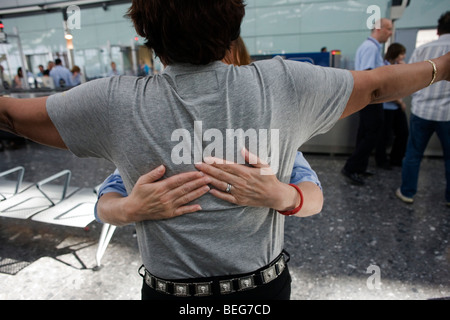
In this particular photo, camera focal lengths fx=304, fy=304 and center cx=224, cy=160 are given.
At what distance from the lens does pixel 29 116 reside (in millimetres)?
709

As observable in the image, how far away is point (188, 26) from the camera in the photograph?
2.12 ft

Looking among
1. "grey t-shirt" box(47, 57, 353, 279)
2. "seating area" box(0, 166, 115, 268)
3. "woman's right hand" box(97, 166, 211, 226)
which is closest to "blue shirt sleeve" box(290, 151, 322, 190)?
"grey t-shirt" box(47, 57, 353, 279)

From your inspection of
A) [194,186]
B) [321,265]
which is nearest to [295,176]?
[194,186]

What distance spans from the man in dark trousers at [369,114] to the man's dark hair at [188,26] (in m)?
3.48

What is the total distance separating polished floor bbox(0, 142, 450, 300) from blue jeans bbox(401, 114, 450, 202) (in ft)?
0.68

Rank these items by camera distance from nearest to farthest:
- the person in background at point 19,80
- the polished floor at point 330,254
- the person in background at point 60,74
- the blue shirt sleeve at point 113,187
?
the blue shirt sleeve at point 113,187
the polished floor at point 330,254
the person in background at point 60,74
the person in background at point 19,80

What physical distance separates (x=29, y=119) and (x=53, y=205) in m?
2.26

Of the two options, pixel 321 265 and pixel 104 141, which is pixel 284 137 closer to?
pixel 104 141

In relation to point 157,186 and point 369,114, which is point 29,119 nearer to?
point 157,186

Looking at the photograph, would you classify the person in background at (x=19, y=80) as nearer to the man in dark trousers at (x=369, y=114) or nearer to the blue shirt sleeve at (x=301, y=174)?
the man in dark trousers at (x=369, y=114)

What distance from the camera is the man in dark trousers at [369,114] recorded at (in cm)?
367

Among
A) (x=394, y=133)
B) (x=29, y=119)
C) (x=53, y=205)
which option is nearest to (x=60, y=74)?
(x=53, y=205)

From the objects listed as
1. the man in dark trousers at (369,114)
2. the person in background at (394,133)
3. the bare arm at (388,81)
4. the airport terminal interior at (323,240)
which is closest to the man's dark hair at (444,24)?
the man in dark trousers at (369,114)
